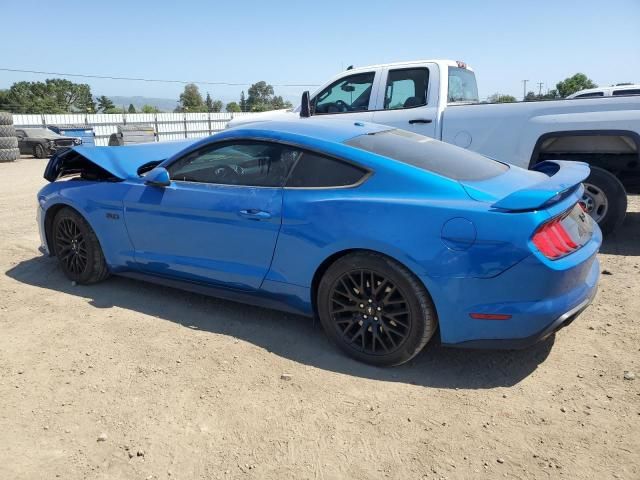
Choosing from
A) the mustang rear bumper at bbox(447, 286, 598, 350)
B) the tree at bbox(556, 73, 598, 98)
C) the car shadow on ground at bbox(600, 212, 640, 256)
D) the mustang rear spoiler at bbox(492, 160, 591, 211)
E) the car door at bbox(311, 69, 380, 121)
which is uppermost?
the tree at bbox(556, 73, 598, 98)

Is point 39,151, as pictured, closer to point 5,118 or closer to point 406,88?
point 5,118

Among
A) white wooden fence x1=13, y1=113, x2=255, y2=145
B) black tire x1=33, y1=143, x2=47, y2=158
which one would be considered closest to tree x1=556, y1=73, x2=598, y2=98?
white wooden fence x1=13, y1=113, x2=255, y2=145

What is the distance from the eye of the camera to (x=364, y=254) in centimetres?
300

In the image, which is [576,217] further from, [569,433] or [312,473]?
[312,473]

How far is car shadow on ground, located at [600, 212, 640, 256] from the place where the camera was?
5.29 meters

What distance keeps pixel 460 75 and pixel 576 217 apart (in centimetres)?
455

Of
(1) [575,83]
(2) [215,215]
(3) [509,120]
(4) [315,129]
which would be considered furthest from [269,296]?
(1) [575,83]

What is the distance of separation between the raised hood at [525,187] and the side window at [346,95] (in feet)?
12.2

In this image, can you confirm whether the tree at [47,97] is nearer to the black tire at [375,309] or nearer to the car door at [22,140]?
the car door at [22,140]

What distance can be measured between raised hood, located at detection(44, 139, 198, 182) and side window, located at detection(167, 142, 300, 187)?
644 millimetres

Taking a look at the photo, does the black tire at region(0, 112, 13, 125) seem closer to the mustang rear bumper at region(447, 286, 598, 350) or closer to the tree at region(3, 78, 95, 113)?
the mustang rear bumper at region(447, 286, 598, 350)

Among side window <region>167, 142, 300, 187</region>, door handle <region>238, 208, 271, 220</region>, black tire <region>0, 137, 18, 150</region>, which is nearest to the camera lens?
door handle <region>238, 208, 271, 220</region>

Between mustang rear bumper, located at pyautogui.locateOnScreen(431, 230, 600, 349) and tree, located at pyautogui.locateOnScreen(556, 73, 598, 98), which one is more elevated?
tree, located at pyautogui.locateOnScreen(556, 73, 598, 98)

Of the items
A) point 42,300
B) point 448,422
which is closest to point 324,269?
point 448,422
